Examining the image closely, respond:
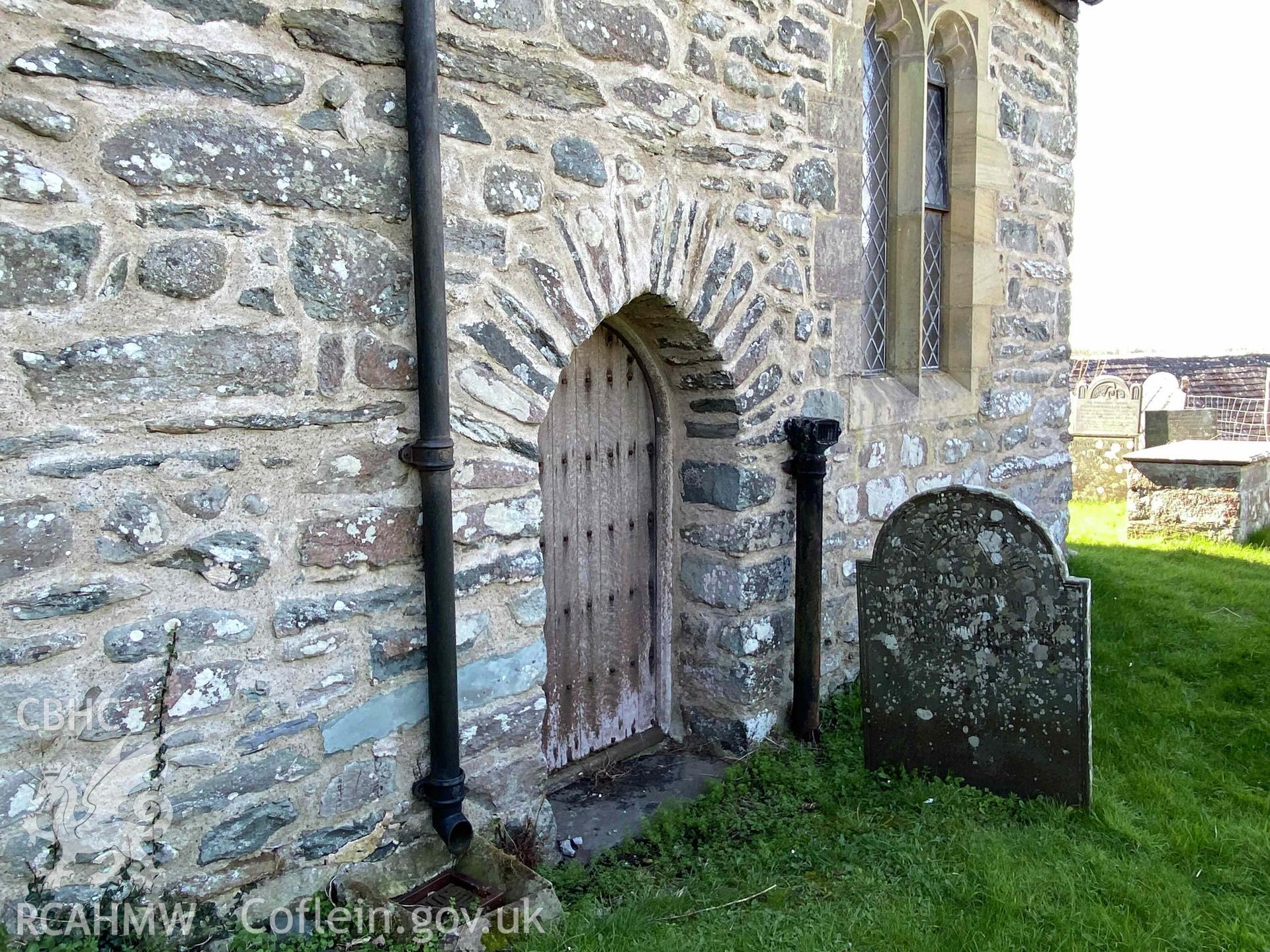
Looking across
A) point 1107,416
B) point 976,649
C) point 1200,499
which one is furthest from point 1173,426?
point 976,649

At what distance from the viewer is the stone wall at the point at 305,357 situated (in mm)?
2441

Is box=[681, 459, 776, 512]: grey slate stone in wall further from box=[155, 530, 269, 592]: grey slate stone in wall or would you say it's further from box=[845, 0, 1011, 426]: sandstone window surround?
box=[155, 530, 269, 592]: grey slate stone in wall

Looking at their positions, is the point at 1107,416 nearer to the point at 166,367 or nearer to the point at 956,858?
the point at 956,858

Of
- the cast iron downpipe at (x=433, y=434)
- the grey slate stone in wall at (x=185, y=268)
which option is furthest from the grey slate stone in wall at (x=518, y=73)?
the grey slate stone in wall at (x=185, y=268)

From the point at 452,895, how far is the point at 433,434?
1.42 meters

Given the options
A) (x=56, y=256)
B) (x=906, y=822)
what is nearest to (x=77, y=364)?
(x=56, y=256)

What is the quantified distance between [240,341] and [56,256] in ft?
1.61

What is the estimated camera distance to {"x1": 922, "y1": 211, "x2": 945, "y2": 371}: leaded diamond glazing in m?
5.98

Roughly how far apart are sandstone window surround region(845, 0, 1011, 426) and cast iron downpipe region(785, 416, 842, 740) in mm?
572

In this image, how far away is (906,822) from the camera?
3752mm

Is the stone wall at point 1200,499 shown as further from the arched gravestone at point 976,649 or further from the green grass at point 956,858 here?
the arched gravestone at point 976,649

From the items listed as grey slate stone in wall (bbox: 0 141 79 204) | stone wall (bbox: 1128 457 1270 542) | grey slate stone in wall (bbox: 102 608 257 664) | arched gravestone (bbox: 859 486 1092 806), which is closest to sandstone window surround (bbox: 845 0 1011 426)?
arched gravestone (bbox: 859 486 1092 806)

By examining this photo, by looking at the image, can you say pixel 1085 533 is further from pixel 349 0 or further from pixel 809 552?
pixel 349 0

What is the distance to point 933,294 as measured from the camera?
606cm
